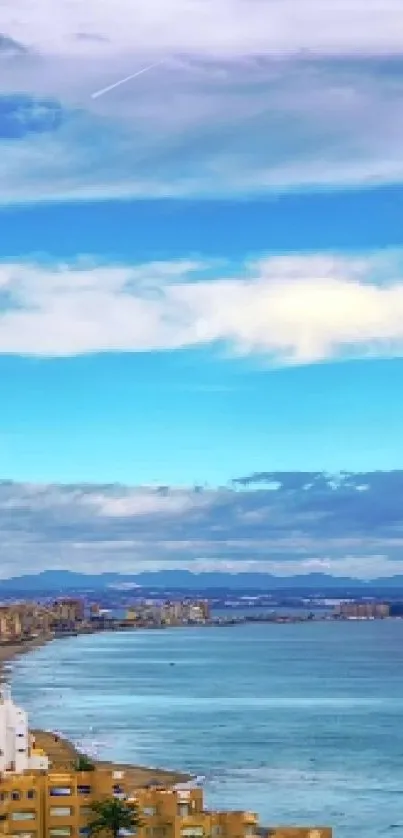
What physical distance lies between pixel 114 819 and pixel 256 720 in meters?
21.7

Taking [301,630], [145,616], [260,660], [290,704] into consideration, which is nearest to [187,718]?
[290,704]

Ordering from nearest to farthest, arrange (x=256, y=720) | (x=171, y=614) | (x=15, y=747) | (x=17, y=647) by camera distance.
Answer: (x=15, y=747)
(x=256, y=720)
(x=17, y=647)
(x=171, y=614)

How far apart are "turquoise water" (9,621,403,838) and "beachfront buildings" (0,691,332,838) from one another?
17.4 feet

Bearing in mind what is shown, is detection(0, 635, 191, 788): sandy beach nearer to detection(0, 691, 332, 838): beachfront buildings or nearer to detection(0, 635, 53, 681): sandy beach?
detection(0, 691, 332, 838): beachfront buildings

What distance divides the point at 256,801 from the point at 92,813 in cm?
776

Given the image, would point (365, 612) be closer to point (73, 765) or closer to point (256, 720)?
point (256, 720)

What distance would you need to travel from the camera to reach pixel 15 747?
1644cm

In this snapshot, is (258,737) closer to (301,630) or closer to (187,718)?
(187,718)

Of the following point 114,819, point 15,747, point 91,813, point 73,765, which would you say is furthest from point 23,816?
point 73,765

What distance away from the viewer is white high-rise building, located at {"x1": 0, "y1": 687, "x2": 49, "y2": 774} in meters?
16.1

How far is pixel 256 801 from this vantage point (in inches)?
802

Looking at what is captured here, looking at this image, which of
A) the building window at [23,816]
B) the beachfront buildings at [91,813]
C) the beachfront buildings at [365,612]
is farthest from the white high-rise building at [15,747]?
the beachfront buildings at [365,612]

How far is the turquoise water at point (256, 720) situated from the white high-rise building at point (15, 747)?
10.7ft

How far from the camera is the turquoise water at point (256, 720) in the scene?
21.2 m
